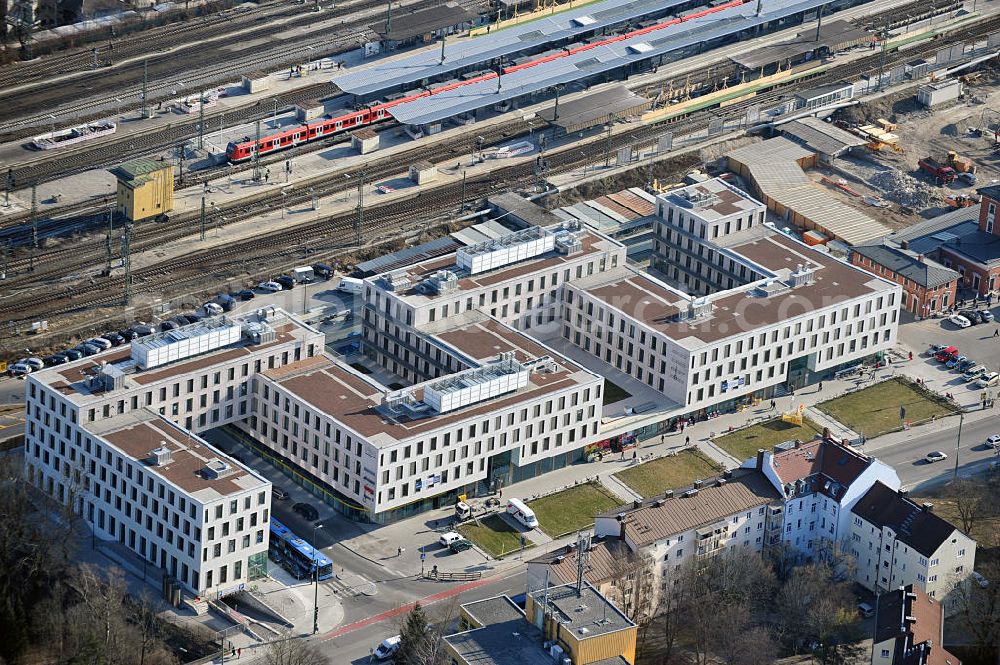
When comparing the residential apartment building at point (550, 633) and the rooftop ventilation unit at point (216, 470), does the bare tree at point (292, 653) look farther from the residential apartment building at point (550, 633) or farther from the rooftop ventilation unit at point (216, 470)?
the rooftop ventilation unit at point (216, 470)

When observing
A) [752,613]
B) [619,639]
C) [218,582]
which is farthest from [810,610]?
[218,582]

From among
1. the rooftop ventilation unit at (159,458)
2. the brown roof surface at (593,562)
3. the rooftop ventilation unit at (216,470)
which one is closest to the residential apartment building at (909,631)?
the brown roof surface at (593,562)

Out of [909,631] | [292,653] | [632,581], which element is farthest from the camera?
[632,581]

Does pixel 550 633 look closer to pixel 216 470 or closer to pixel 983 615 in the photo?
pixel 216 470

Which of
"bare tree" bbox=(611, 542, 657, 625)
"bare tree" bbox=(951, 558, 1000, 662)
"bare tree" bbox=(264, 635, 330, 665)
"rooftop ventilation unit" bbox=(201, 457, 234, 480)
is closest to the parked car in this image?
"bare tree" bbox=(264, 635, 330, 665)

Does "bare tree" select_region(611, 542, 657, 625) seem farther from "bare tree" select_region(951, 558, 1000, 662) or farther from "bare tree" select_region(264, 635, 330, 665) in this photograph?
"bare tree" select_region(951, 558, 1000, 662)

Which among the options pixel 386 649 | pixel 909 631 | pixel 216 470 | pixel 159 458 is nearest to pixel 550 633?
pixel 386 649

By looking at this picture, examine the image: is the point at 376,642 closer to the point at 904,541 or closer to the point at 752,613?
the point at 752,613
